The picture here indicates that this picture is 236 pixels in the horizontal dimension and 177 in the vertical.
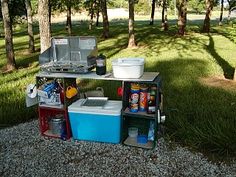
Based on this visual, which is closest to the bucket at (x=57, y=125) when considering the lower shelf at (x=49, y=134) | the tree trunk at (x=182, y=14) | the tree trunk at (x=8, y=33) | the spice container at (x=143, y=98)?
the lower shelf at (x=49, y=134)

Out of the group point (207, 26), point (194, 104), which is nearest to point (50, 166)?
point (194, 104)

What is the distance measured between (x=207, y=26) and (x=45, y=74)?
2449 cm

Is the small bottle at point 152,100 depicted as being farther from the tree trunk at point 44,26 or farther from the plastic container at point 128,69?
the tree trunk at point 44,26

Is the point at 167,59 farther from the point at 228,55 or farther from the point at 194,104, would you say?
the point at 194,104

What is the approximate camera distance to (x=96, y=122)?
17.7 ft

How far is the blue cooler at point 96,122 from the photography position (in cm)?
527

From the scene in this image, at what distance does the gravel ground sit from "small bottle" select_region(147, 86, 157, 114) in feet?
2.13

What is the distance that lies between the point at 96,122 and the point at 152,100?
1.12 m

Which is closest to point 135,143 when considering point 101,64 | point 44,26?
point 101,64

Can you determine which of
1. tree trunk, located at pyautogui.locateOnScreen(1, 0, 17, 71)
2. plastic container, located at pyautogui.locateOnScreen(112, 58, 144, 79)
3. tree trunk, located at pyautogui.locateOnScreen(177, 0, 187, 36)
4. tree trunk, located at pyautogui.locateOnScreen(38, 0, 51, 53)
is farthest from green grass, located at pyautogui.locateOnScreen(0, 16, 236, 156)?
tree trunk, located at pyautogui.locateOnScreen(177, 0, 187, 36)

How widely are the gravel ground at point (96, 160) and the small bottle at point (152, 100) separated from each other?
649 mm

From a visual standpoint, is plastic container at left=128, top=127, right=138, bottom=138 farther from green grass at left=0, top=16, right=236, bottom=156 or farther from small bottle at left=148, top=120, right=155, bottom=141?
green grass at left=0, top=16, right=236, bottom=156

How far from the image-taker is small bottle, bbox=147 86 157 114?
507 centimetres

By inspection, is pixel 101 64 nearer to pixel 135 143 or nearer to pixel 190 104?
pixel 135 143
